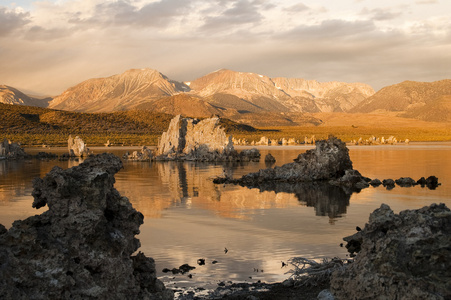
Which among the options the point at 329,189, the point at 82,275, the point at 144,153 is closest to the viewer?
the point at 82,275

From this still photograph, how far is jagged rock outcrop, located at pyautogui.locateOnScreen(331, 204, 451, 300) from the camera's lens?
7422mm

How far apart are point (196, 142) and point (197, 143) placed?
266 mm

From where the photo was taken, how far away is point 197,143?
179ft

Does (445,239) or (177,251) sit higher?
(445,239)

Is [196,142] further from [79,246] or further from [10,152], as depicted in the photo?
[79,246]

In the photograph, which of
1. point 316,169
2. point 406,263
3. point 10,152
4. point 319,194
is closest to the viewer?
point 406,263

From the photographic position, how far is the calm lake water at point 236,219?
42.1 ft

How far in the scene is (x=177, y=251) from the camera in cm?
1412

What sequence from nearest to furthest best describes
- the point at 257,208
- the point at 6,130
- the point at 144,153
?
the point at 257,208
the point at 144,153
the point at 6,130

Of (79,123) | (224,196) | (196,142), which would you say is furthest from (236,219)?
(79,123)

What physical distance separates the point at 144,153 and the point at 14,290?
152 ft

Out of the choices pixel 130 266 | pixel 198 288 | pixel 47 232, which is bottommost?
pixel 198 288

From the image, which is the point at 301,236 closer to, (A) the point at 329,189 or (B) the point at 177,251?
(B) the point at 177,251

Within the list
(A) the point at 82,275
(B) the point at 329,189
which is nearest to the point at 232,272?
(A) the point at 82,275
